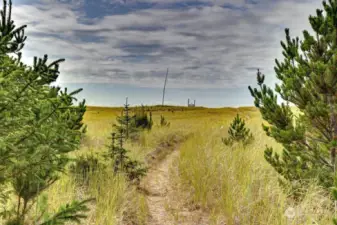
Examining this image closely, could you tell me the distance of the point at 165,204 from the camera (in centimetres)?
671

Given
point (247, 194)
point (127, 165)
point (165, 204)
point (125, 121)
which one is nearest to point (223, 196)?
point (247, 194)

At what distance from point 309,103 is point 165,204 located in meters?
3.19

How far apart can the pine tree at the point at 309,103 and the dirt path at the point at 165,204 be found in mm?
1837

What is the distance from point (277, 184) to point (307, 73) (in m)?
1.97

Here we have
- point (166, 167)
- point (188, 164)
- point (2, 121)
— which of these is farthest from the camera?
point (166, 167)

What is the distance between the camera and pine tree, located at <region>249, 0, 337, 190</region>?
18.8 feet

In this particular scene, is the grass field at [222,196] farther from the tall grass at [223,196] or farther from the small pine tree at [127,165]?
the small pine tree at [127,165]

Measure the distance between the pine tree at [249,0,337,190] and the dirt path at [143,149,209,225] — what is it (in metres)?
1.84

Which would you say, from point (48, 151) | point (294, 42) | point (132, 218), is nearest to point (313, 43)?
point (294, 42)

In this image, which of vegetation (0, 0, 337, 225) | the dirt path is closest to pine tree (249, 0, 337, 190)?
vegetation (0, 0, 337, 225)

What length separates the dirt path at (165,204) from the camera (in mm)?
6074

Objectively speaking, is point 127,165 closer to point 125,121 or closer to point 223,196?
point 223,196

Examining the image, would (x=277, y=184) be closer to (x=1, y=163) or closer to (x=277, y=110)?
(x=277, y=110)

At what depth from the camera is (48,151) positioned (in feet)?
9.09
